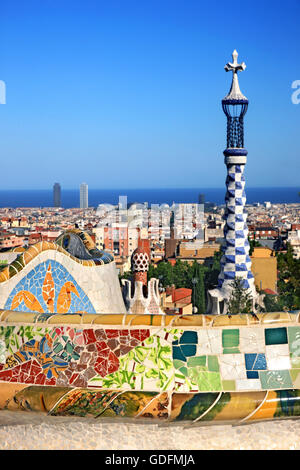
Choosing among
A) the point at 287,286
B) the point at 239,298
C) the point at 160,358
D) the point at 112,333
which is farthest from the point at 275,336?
the point at 287,286

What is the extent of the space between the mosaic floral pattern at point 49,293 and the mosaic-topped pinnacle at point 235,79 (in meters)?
6.16

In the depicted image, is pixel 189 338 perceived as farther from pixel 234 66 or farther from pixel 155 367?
pixel 234 66

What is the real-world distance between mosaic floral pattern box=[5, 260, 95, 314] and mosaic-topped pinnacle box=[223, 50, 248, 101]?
6157mm

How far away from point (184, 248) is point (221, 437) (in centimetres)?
2893

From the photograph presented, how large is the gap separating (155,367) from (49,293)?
170 centimetres

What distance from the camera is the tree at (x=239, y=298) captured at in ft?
33.0

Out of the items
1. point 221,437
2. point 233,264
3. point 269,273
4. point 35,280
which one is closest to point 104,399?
point 221,437

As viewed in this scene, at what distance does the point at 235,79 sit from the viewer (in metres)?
10.1

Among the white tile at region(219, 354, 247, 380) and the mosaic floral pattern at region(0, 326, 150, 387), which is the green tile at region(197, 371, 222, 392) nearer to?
the white tile at region(219, 354, 247, 380)

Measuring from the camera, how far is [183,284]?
18.7 m

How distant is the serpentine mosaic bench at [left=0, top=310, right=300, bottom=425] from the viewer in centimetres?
247

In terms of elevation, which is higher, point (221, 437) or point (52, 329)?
point (52, 329)
